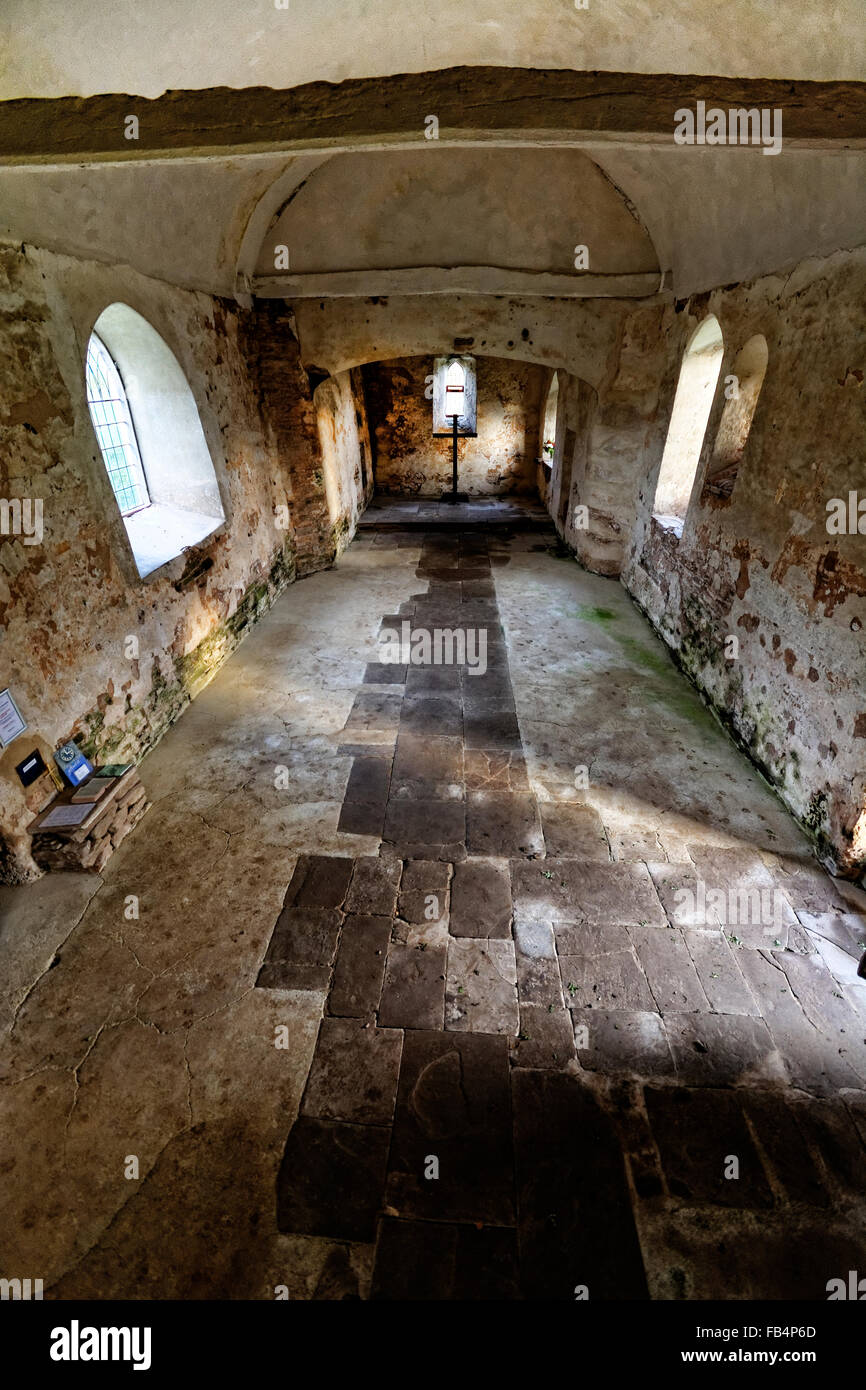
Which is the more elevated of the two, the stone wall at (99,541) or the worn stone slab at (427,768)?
the stone wall at (99,541)

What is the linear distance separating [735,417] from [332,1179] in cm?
605

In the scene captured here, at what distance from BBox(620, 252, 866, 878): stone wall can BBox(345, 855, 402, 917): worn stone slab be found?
2.61m

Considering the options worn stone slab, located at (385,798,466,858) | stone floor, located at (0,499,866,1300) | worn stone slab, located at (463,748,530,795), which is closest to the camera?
stone floor, located at (0,499,866,1300)

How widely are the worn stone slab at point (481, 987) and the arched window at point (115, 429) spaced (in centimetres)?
426

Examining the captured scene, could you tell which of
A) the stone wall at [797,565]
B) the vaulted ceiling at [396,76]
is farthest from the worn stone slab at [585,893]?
the vaulted ceiling at [396,76]

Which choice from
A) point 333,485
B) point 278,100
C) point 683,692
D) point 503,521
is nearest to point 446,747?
point 683,692

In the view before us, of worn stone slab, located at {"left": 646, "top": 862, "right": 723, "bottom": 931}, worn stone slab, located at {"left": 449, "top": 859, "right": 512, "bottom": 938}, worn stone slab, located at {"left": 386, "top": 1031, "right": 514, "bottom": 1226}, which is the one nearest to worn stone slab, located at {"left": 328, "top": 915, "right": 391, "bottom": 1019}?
worn stone slab, located at {"left": 386, "top": 1031, "right": 514, "bottom": 1226}

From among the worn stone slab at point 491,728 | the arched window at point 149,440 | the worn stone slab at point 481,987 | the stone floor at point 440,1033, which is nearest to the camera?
the stone floor at point 440,1033

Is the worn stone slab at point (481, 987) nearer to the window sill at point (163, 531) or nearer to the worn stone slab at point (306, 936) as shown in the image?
the worn stone slab at point (306, 936)

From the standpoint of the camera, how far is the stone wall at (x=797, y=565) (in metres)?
3.34

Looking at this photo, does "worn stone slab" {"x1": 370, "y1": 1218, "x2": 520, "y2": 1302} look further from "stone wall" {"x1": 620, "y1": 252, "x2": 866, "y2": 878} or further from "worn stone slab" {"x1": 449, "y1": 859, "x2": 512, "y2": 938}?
"stone wall" {"x1": 620, "y1": 252, "x2": 866, "y2": 878}

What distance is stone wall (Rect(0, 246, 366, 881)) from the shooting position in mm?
3295

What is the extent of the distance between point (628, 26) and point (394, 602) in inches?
224
